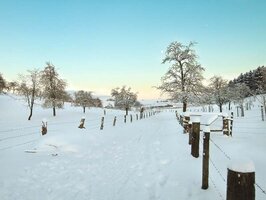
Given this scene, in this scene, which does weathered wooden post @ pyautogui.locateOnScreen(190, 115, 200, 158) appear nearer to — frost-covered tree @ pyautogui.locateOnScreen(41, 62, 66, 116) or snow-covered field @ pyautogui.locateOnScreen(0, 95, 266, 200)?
snow-covered field @ pyautogui.locateOnScreen(0, 95, 266, 200)

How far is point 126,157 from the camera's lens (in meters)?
8.57

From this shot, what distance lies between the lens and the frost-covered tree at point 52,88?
151ft

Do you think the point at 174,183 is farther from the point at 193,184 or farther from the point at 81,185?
the point at 81,185

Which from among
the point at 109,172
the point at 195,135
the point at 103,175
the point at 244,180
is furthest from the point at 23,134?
the point at 244,180

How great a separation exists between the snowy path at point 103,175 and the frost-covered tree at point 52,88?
38.1m

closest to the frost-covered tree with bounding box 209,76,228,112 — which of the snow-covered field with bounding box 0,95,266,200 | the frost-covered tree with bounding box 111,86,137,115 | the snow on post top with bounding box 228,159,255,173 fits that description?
the frost-covered tree with bounding box 111,86,137,115

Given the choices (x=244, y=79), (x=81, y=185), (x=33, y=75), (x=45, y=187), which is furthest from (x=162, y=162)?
(x=244, y=79)

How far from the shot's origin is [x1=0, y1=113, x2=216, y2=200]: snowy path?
510cm

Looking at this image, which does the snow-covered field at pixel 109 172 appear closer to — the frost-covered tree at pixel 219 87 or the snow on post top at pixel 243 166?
the snow on post top at pixel 243 166

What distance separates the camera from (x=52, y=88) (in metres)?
47.3

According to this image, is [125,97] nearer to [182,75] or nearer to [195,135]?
[182,75]

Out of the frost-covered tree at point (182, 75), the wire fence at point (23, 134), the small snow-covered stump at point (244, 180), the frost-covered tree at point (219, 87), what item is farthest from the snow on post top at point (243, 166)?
the frost-covered tree at point (219, 87)

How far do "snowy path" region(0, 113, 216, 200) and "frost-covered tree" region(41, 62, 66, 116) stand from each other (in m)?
38.1

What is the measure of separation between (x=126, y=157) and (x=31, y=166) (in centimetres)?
302
